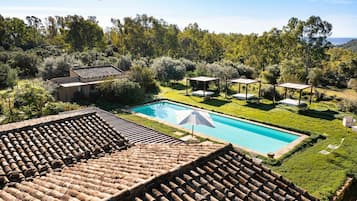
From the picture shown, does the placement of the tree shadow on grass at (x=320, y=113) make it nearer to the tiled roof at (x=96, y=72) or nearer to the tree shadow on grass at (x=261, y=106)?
the tree shadow on grass at (x=261, y=106)

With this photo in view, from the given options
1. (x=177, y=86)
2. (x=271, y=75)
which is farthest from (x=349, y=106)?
(x=177, y=86)

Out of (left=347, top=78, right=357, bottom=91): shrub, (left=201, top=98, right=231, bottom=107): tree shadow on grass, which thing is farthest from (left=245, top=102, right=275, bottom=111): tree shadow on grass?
(left=347, top=78, right=357, bottom=91): shrub

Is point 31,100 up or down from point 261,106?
up

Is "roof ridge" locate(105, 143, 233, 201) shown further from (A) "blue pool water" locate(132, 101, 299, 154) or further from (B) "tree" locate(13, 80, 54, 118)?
(B) "tree" locate(13, 80, 54, 118)

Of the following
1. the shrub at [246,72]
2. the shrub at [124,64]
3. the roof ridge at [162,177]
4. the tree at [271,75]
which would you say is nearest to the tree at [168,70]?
the shrub at [124,64]

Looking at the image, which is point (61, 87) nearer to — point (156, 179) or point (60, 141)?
point (60, 141)

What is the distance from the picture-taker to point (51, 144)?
339 inches

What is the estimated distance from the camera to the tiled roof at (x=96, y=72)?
109ft

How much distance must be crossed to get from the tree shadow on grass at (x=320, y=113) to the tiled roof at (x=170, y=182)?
2284 centimetres

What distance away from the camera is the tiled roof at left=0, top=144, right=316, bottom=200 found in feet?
15.6

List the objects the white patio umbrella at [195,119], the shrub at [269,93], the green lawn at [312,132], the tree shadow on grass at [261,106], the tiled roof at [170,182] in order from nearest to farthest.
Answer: the tiled roof at [170,182]
the green lawn at [312,132]
the white patio umbrella at [195,119]
the tree shadow on grass at [261,106]
the shrub at [269,93]

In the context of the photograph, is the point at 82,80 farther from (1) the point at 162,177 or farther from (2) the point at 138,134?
(1) the point at 162,177

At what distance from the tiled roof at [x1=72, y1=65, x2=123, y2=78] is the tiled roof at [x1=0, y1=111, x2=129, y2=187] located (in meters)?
24.0

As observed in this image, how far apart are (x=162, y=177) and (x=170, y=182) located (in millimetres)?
174
